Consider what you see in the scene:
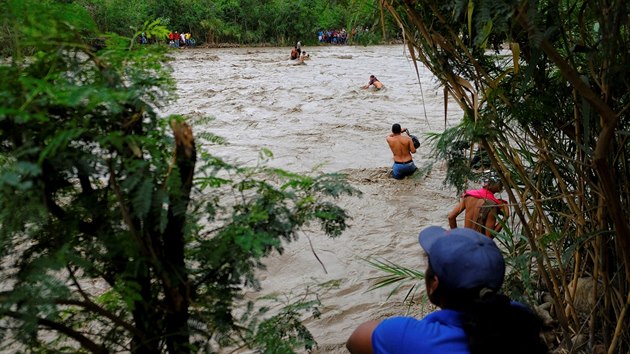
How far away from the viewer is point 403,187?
8086 millimetres

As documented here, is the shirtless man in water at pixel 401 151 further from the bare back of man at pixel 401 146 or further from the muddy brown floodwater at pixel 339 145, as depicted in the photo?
the muddy brown floodwater at pixel 339 145

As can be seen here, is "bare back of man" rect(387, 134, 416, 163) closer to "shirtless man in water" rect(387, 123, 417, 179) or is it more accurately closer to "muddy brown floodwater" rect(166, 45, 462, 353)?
"shirtless man in water" rect(387, 123, 417, 179)

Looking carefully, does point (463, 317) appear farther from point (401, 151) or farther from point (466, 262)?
point (401, 151)

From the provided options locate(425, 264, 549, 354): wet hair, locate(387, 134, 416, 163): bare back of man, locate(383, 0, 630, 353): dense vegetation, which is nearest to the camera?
locate(425, 264, 549, 354): wet hair

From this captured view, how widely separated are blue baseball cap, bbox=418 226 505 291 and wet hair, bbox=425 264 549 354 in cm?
2

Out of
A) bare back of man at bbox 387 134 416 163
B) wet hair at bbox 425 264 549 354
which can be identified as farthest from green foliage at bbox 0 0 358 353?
bare back of man at bbox 387 134 416 163

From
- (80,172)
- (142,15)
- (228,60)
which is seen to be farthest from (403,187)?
(142,15)

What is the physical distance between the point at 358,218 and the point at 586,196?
175 inches

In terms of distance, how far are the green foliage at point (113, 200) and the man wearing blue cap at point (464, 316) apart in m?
0.37

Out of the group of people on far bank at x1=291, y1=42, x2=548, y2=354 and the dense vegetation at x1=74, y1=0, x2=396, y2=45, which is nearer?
the group of people on far bank at x1=291, y1=42, x2=548, y2=354

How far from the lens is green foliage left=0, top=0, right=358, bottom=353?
4.11 feet

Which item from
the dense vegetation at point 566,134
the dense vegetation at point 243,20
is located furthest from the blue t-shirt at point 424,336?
the dense vegetation at point 243,20

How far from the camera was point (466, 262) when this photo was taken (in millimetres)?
1349

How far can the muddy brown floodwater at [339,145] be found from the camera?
16.6ft
